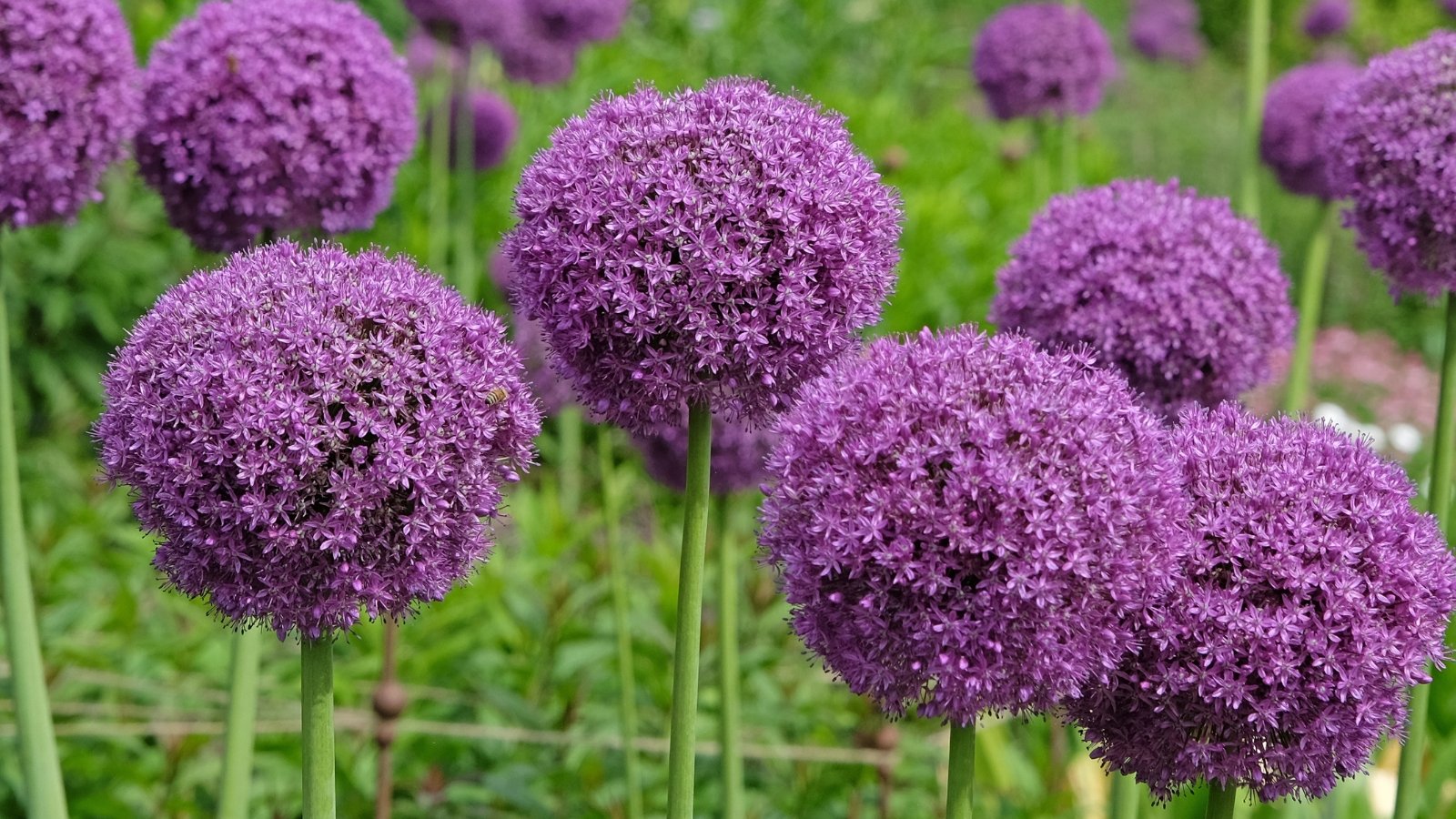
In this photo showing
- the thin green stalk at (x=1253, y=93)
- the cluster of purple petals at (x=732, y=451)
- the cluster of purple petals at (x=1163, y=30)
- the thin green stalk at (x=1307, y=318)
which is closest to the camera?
the cluster of purple petals at (x=732, y=451)

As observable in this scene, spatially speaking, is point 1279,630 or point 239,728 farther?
point 239,728

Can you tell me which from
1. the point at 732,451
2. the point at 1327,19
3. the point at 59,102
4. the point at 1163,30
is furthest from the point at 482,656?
the point at 1163,30

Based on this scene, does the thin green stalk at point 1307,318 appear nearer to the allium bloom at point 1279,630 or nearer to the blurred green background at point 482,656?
the blurred green background at point 482,656

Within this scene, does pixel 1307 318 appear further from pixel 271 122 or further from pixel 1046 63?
pixel 271 122

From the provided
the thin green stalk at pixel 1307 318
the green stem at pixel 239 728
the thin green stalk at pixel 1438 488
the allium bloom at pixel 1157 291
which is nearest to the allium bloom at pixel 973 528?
the allium bloom at pixel 1157 291

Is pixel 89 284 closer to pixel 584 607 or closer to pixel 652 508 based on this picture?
pixel 652 508

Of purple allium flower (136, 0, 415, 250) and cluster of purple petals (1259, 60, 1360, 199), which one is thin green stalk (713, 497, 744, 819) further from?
cluster of purple petals (1259, 60, 1360, 199)

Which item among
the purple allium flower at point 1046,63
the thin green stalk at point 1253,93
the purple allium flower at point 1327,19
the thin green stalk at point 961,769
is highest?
the purple allium flower at point 1327,19
